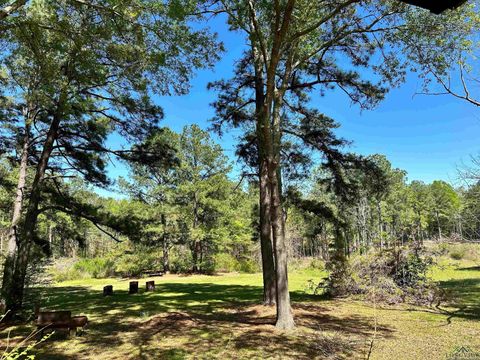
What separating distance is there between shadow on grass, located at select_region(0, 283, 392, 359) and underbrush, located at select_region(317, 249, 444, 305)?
1.76m

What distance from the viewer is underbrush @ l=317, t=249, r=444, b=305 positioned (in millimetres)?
9266

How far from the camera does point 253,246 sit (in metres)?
32.6

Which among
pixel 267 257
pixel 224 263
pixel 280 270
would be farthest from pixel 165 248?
pixel 280 270

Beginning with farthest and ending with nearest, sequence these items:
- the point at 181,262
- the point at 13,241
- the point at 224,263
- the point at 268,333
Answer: the point at 224,263 < the point at 181,262 < the point at 13,241 < the point at 268,333

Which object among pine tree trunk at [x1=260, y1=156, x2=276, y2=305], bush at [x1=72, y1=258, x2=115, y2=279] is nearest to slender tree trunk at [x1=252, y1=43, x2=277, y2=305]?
pine tree trunk at [x1=260, y1=156, x2=276, y2=305]

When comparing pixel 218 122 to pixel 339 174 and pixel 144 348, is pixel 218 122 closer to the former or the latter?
pixel 339 174

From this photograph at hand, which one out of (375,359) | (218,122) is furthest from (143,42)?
(375,359)

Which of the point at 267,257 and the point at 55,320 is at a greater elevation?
the point at 267,257

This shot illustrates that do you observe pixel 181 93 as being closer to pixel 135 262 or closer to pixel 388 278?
pixel 388 278

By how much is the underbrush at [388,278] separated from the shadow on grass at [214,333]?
176 centimetres

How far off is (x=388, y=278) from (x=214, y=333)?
586cm

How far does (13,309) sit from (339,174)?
32.5ft

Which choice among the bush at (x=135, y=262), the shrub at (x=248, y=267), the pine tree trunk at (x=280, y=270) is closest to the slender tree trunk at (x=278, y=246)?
the pine tree trunk at (x=280, y=270)

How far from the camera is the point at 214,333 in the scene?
6621 millimetres
